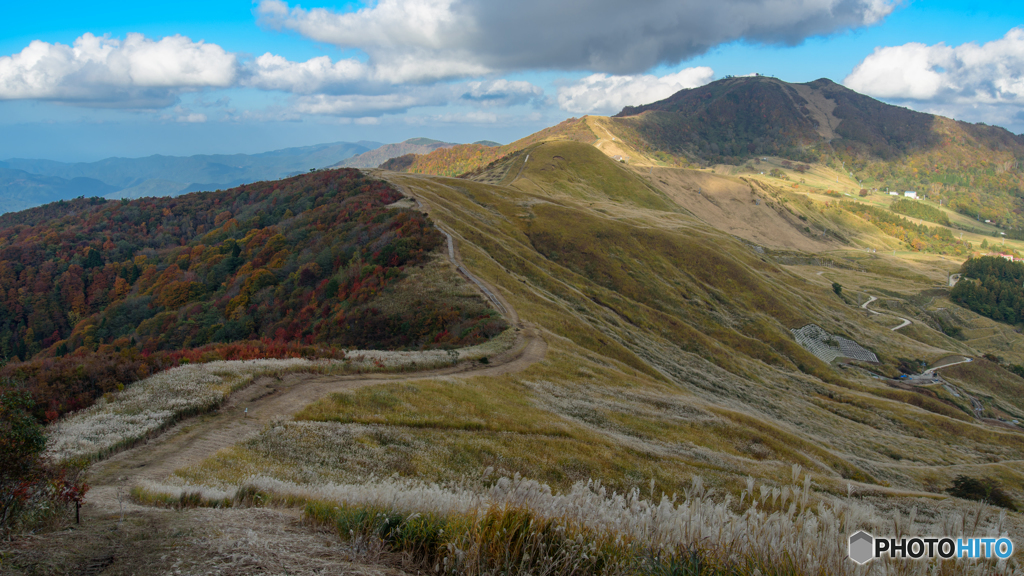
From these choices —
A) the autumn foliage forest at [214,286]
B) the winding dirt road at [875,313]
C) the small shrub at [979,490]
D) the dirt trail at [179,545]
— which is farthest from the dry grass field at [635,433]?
the autumn foliage forest at [214,286]

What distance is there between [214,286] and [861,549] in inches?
3080

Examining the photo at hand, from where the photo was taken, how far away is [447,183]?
102 m

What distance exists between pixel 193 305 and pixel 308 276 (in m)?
19.2

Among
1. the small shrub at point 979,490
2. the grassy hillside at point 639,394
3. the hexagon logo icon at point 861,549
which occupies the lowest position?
the small shrub at point 979,490

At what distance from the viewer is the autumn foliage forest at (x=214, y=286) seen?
26828 mm

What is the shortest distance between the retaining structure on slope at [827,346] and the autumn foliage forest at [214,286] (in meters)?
58.2

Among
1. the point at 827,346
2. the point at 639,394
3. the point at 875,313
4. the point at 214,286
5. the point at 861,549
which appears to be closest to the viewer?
the point at 861,549

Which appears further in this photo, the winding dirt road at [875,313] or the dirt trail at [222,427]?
the winding dirt road at [875,313]

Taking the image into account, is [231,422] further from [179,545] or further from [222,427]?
[179,545]

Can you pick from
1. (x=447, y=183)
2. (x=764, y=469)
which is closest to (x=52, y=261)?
(x=447, y=183)

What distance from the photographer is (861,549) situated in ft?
15.3

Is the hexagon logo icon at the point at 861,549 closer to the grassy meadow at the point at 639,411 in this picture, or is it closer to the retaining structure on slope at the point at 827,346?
the grassy meadow at the point at 639,411

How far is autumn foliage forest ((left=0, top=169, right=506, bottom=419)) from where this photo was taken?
2683cm

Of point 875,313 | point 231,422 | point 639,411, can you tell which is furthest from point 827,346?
point 231,422
